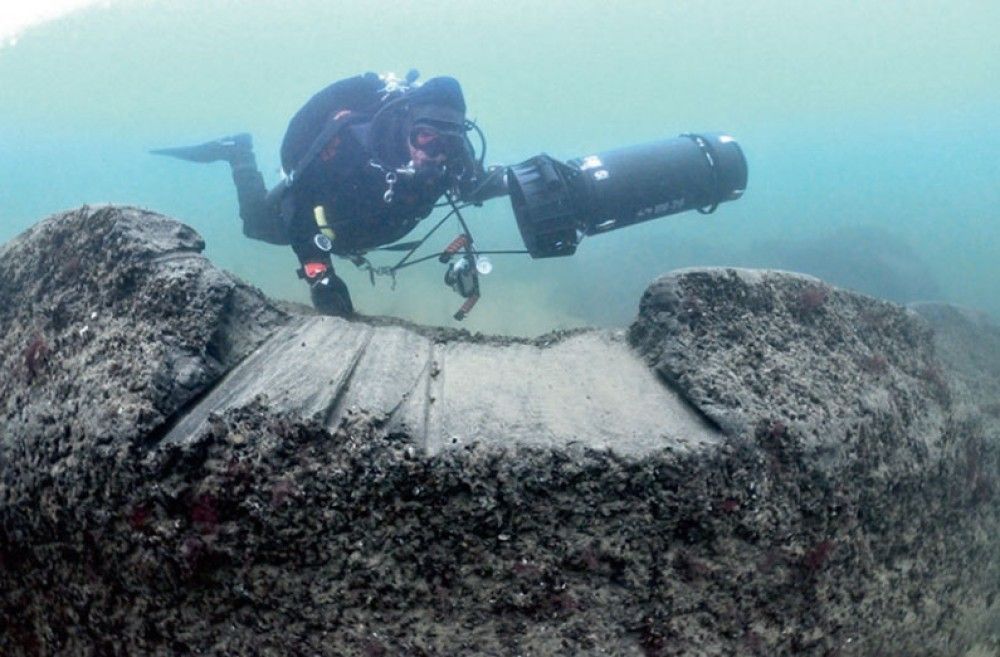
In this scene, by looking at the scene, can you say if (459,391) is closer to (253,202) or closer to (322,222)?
(322,222)

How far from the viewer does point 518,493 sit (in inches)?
64.3

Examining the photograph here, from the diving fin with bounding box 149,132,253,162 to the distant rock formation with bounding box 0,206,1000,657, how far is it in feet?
23.6

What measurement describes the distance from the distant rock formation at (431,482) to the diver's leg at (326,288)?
1.95 meters

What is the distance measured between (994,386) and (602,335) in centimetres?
358

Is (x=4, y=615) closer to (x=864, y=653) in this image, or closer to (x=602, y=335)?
(x=602, y=335)

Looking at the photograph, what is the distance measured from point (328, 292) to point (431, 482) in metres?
2.85

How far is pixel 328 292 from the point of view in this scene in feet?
13.9

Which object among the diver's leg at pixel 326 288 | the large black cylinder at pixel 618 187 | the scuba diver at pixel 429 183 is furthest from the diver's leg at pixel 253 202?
the large black cylinder at pixel 618 187

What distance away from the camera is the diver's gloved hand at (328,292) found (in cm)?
424

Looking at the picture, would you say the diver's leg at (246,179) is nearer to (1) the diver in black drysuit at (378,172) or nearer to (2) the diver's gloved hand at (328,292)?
(1) the diver in black drysuit at (378,172)

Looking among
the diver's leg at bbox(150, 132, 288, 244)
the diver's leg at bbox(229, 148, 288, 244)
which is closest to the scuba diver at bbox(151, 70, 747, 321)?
the diver's leg at bbox(150, 132, 288, 244)

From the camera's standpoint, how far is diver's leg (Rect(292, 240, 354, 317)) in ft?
A: 13.9

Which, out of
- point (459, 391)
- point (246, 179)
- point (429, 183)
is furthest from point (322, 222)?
point (246, 179)

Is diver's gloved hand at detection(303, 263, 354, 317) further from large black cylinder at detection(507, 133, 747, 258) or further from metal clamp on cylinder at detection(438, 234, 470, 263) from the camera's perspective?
large black cylinder at detection(507, 133, 747, 258)
